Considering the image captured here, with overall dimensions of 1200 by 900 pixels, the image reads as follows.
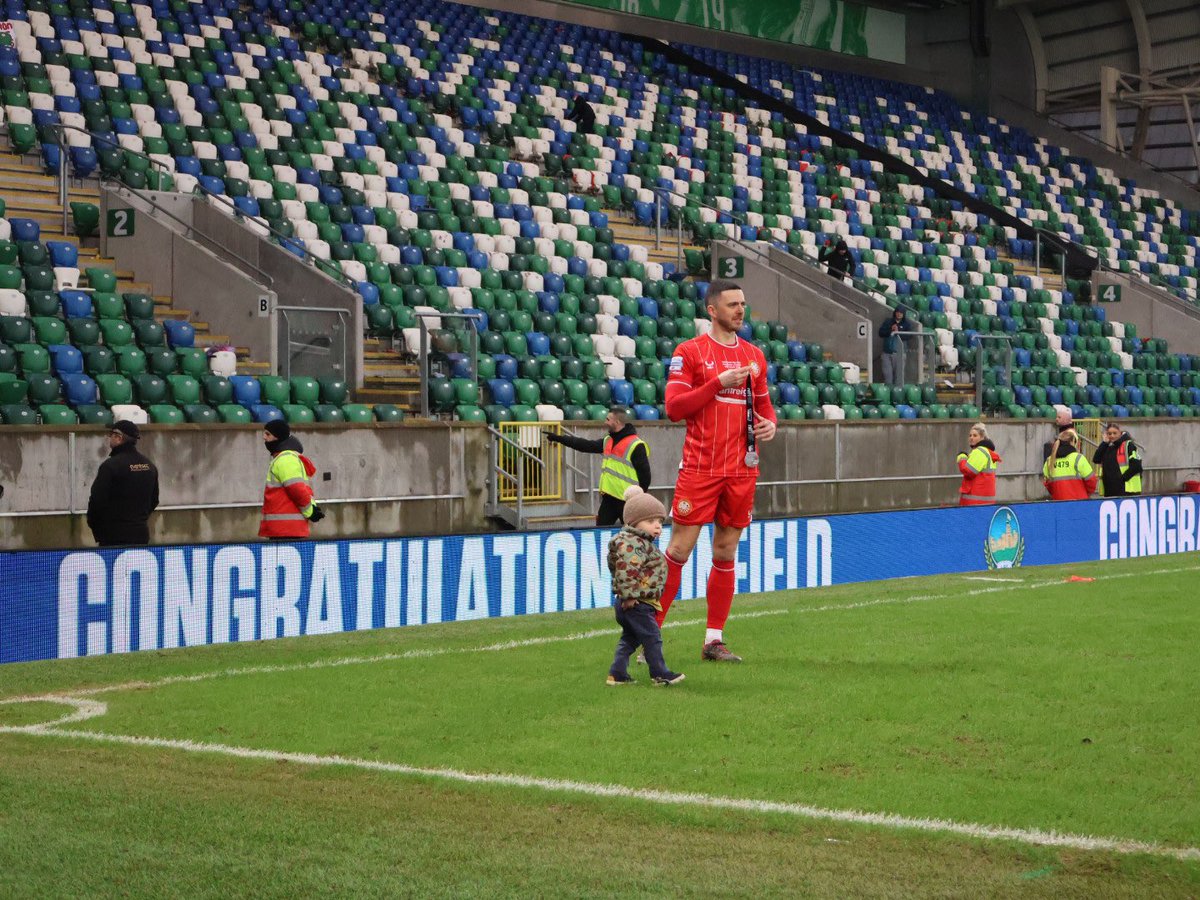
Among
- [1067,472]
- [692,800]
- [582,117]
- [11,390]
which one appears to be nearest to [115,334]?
[11,390]

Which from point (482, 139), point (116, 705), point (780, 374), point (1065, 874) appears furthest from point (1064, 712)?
point (482, 139)

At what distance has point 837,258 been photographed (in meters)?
29.1

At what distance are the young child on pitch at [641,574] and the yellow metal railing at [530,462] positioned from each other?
1110 cm

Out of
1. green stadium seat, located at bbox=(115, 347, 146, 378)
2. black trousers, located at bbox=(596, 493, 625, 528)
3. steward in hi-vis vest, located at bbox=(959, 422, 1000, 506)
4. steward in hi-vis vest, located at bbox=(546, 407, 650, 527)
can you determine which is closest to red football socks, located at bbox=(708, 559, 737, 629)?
steward in hi-vis vest, located at bbox=(546, 407, 650, 527)

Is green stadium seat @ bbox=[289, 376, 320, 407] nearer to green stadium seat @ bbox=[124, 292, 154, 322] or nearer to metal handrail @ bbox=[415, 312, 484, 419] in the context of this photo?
metal handrail @ bbox=[415, 312, 484, 419]

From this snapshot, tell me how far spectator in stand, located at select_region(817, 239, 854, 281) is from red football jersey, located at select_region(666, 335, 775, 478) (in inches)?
787

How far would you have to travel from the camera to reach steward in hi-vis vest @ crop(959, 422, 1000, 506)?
65.6 ft

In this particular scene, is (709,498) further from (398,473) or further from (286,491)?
(398,473)

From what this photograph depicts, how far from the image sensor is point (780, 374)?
2552 cm

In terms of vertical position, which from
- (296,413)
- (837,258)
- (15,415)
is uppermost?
(837,258)

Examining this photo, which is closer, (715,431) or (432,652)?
(715,431)

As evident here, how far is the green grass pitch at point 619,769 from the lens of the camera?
5.19 metres

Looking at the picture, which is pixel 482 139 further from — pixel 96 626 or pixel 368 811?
pixel 368 811

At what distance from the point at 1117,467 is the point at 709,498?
49.2 ft
